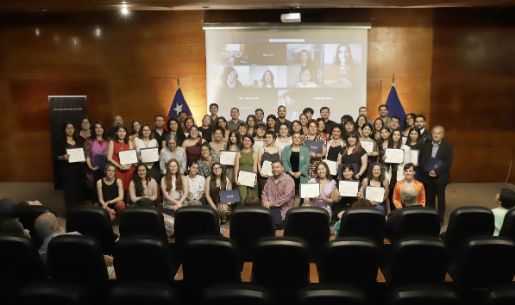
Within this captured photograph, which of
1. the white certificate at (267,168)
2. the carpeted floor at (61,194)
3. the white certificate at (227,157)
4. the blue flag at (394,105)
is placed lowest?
the carpeted floor at (61,194)

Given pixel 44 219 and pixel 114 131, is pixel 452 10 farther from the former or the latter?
pixel 44 219

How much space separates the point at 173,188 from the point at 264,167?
4.40ft

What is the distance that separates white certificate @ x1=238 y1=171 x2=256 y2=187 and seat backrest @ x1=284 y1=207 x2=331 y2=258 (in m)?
2.58

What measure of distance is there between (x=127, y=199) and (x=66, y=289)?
4.82 metres

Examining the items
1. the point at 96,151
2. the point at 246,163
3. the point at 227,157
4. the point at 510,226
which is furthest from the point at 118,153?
the point at 510,226

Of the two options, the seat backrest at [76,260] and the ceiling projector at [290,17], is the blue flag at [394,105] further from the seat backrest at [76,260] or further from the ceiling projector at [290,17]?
the seat backrest at [76,260]

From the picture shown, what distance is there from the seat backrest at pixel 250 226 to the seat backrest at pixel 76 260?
1.24m

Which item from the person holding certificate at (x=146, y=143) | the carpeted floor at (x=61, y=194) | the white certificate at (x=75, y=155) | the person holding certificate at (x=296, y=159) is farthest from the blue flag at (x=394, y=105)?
the white certificate at (x=75, y=155)

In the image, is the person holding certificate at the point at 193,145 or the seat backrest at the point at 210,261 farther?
the person holding certificate at the point at 193,145

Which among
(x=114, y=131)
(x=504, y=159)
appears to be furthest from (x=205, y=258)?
(x=504, y=159)

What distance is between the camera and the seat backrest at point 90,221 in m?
4.62

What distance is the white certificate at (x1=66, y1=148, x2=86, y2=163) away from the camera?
24.7 ft

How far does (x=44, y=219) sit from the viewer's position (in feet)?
14.6

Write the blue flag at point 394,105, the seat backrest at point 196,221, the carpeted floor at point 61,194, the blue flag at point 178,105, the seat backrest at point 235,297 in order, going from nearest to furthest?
1. the seat backrest at point 235,297
2. the seat backrest at point 196,221
3. the carpeted floor at point 61,194
4. the blue flag at point 394,105
5. the blue flag at point 178,105
